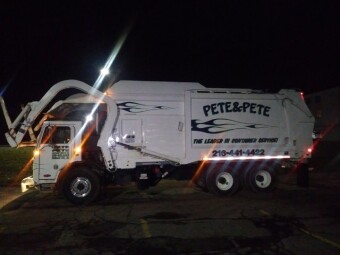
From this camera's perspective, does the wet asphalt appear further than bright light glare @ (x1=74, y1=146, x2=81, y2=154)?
No

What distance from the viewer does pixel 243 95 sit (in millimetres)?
13570

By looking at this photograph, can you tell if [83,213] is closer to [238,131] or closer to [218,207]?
[218,207]

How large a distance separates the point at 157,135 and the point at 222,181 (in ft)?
8.58

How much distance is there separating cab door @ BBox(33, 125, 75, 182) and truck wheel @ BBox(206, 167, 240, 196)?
451 centimetres

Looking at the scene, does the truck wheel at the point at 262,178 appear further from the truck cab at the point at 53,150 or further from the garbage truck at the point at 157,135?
the truck cab at the point at 53,150

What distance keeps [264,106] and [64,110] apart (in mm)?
6779

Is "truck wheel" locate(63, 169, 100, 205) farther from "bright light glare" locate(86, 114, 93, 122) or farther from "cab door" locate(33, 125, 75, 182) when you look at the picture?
"bright light glare" locate(86, 114, 93, 122)

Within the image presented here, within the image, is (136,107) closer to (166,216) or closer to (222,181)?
(222,181)

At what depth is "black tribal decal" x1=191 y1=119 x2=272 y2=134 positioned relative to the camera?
515 inches

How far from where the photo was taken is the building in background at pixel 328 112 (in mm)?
41688

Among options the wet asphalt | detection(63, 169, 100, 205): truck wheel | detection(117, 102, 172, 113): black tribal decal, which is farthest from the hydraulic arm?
the wet asphalt

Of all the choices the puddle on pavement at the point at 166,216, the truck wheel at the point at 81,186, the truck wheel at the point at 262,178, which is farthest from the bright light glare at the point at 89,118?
the truck wheel at the point at 262,178

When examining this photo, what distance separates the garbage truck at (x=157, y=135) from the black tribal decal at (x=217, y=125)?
0.03 meters

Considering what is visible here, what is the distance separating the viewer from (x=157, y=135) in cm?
1280
